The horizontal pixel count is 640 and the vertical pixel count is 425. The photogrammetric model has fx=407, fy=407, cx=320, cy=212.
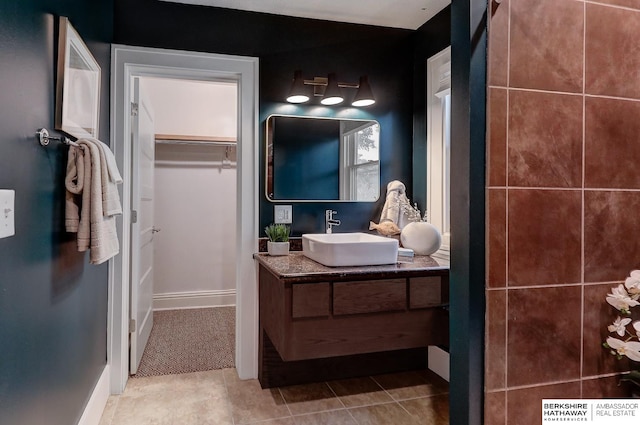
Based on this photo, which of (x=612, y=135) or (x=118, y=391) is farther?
(x=118, y=391)

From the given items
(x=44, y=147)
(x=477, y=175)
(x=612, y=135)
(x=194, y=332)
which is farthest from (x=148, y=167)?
(x=612, y=135)

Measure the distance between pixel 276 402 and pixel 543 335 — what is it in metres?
1.63

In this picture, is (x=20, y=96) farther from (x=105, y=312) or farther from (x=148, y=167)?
(x=148, y=167)

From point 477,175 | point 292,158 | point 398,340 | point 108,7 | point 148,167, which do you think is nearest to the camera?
point 477,175

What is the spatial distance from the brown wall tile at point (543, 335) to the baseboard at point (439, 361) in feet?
4.79

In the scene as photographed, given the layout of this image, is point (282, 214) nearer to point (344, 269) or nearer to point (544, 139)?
point (344, 269)

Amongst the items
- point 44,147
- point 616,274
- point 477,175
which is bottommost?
point 616,274

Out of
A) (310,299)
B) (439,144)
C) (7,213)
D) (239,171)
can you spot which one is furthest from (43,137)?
(439,144)

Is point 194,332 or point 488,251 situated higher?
point 488,251

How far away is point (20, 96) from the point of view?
1170 mm

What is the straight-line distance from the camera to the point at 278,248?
2.48m

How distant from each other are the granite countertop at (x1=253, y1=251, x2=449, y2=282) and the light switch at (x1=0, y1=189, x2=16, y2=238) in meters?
1.07

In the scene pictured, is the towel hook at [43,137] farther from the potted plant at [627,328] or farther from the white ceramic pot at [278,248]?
the potted plant at [627,328]

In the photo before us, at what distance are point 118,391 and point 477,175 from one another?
2.38 metres
